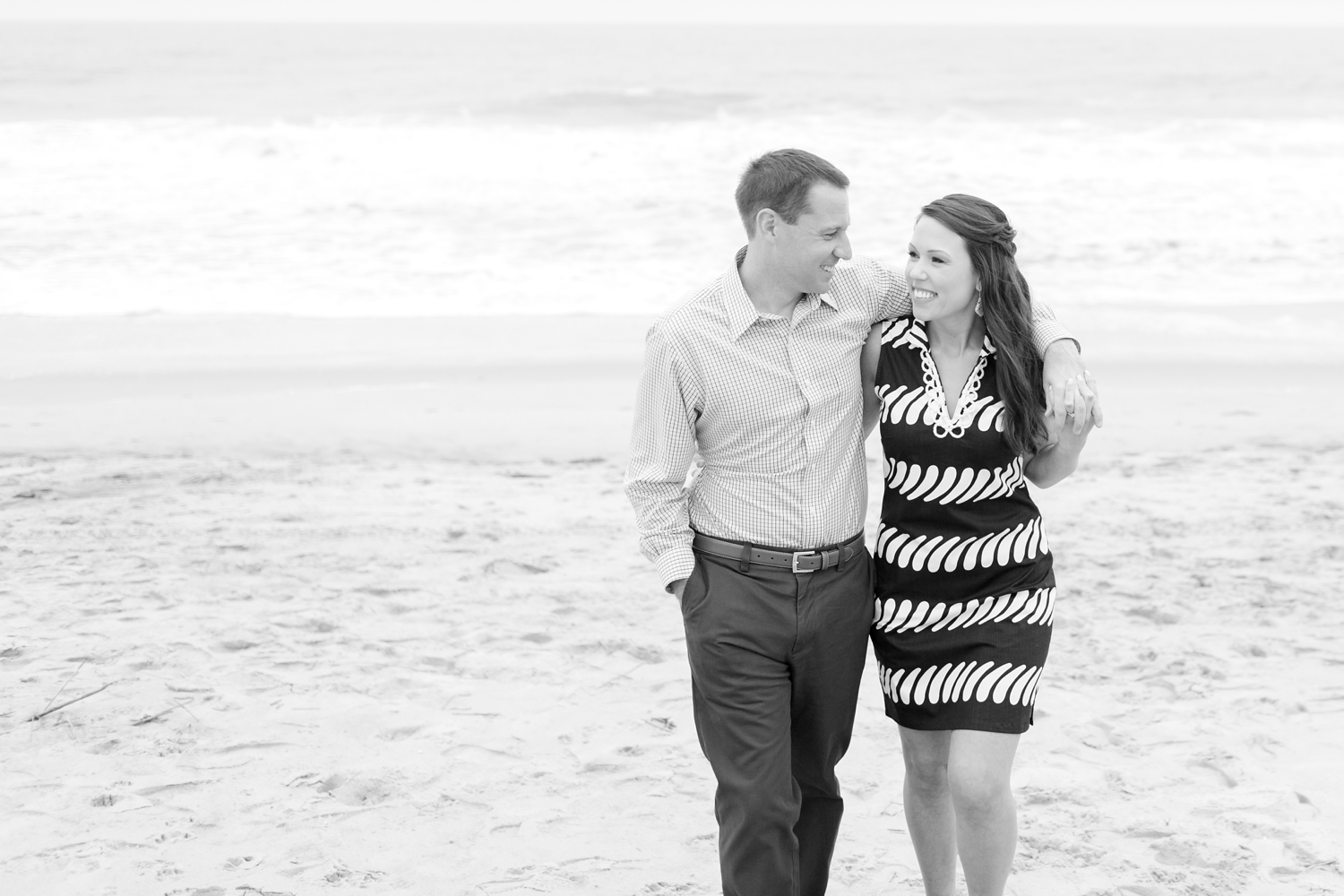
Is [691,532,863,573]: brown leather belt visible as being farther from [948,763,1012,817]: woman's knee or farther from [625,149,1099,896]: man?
[948,763,1012,817]: woman's knee

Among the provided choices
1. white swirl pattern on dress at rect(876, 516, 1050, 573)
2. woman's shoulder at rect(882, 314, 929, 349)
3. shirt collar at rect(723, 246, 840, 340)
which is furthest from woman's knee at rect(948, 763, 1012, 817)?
shirt collar at rect(723, 246, 840, 340)

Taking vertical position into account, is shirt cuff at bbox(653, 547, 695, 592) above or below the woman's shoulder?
below

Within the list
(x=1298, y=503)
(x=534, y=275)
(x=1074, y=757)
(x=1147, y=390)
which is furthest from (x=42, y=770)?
(x=534, y=275)

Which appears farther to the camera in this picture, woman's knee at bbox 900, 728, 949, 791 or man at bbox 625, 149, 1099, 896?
woman's knee at bbox 900, 728, 949, 791

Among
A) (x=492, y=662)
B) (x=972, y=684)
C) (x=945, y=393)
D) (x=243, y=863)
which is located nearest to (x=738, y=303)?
(x=945, y=393)

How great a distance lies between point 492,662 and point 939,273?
271 centimetres

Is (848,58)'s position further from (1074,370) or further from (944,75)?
(1074,370)

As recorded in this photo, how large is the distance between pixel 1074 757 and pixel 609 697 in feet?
5.21

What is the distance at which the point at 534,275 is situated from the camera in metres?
14.3

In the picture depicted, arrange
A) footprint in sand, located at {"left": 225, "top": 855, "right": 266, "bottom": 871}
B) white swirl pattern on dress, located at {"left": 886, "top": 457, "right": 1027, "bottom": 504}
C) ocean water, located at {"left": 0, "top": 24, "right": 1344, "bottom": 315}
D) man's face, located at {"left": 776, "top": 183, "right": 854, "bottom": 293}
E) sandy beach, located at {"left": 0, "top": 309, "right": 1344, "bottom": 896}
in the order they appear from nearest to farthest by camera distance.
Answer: man's face, located at {"left": 776, "top": 183, "right": 854, "bottom": 293} → white swirl pattern on dress, located at {"left": 886, "top": 457, "right": 1027, "bottom": 504} → footprint in sand, located at {"left": 225, "top": 855, "right": 266, "bottom": 871} → sandy beach, located at {"left": 0, "top": 309, "right": 1344, "bottom": 896} → ocean water, located at {"left": 0, "top": 24, "right": 1344, "bottom": 315}

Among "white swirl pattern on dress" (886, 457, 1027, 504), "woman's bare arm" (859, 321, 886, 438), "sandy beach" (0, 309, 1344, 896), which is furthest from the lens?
"sandy beach" (0, 309, 1344, 896)

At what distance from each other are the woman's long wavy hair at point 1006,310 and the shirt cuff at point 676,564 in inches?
29.8

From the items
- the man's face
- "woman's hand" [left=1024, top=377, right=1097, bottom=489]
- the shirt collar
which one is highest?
the man's face

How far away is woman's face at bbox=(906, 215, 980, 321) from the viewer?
Answer: 3.01 meters
